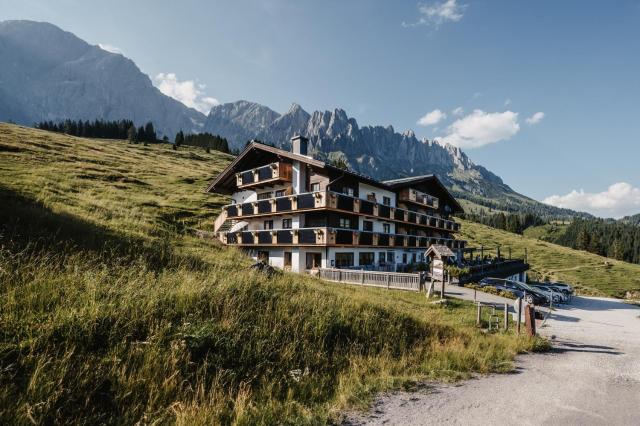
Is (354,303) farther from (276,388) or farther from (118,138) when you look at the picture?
(118,138)

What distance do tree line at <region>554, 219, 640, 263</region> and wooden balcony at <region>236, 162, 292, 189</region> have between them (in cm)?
15247

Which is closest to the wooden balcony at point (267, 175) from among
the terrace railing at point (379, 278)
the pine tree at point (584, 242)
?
the terrace railing at point (379, 278)

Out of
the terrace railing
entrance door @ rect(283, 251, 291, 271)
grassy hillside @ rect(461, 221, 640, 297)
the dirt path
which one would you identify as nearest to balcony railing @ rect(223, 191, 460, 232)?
entrance door @ rect(283, 251, 291, 271)

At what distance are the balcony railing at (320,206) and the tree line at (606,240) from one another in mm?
137056

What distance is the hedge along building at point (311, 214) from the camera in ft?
89.7

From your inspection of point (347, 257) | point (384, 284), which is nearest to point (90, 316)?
point (384, 284)

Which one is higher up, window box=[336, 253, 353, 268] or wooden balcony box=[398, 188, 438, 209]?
wooden balcony box=[398, 188, 438, 209]

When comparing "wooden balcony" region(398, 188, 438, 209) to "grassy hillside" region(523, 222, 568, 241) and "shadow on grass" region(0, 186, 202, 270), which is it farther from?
"grassy hillside" region(523, 222, 568, 241)

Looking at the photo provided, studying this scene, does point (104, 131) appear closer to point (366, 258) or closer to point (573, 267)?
point (366, 258)

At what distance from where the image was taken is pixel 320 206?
25.7 meters

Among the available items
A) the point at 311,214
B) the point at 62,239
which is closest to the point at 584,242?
the point at 311,214

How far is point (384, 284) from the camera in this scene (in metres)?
22.9

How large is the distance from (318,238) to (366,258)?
25.2 feet

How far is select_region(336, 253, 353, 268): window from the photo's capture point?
28.7 metres
